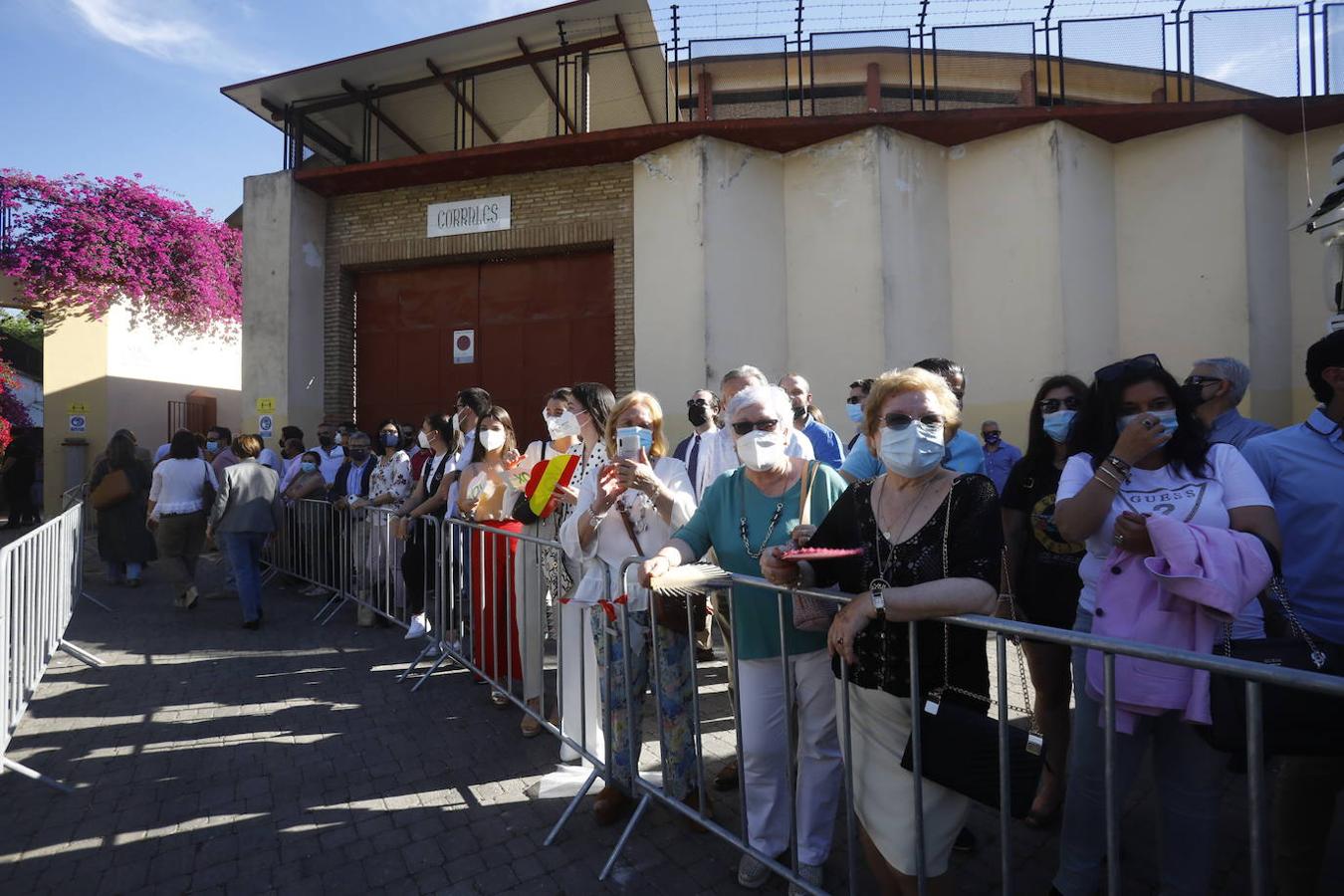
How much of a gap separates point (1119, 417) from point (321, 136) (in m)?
15.0

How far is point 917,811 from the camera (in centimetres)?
209

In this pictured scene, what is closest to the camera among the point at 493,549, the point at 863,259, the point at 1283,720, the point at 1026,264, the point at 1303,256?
the point at 1283,720

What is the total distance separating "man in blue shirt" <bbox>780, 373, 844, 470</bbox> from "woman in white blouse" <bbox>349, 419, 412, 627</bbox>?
12.1ft

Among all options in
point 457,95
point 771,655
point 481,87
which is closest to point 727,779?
point 771,655

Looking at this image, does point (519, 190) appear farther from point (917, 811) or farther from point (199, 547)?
point (917, 811)

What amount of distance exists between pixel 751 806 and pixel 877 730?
0.82 metres

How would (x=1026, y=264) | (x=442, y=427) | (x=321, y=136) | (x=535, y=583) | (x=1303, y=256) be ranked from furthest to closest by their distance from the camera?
(x=321, y=136) < (x=1026, y=264) < (x=1303, y=256) < (x=442, y=427) < (x=535, y=583)

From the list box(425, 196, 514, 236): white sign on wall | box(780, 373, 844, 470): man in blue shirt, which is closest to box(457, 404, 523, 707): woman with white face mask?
box(780, 373, 844, 470): man in blue shirt

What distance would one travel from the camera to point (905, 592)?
2.08 m

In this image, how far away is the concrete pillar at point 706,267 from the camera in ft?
33.4

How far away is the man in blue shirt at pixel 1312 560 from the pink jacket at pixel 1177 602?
2.07 feet

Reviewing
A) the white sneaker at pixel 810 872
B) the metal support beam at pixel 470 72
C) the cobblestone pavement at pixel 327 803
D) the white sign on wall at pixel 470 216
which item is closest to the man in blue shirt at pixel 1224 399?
the cobblestone pavement at pixel 327 803

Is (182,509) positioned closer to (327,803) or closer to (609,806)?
(327,803)

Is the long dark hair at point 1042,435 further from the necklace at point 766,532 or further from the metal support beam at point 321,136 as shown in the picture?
the metal support beam at point 321,136
